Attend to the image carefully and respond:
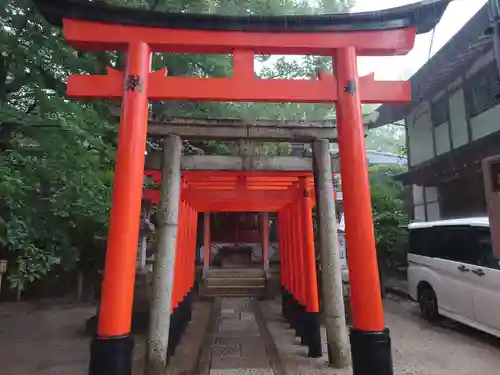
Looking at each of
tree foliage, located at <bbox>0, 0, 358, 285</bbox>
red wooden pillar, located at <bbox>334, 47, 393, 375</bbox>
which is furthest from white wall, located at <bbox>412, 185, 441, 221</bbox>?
red wooden pillar, located at <bbox>334, 47, 393, 375</bbox>

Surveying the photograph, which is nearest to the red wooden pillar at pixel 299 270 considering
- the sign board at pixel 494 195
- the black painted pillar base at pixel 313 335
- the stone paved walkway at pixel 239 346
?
the black painted pillar base at pixel 313 335

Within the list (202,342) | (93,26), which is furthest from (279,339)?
(93,26)

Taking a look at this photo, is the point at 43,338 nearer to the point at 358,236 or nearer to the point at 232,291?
the point at 232,291

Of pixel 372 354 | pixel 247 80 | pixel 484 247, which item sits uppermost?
pixel 247 80

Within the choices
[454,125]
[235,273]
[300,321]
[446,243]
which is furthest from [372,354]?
[235,273]

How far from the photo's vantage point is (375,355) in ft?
10.2

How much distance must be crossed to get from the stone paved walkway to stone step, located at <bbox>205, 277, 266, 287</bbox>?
7.58ft

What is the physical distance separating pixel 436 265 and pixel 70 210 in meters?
7.68

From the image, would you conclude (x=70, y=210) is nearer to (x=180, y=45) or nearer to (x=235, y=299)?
(x=180, y=45)

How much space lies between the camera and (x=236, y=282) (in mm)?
12516

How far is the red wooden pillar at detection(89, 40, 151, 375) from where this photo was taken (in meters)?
3.05

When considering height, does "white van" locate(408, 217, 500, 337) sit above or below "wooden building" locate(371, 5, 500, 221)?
below

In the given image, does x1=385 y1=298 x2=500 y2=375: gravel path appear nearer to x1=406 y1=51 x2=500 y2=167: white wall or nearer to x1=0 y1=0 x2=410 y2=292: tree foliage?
x1=0 y1=0 x2=410 y2=292: tree foliage

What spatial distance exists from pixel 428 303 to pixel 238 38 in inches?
292
